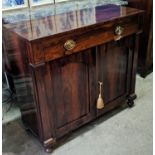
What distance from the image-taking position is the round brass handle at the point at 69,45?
1187 millimetres

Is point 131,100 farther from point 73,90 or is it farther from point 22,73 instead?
point 22,73

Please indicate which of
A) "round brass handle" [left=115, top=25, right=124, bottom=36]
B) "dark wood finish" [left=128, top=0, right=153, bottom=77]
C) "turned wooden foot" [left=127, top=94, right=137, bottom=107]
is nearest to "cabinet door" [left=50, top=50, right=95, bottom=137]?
"round brass handle" [left=115, top=25, right=124, bottom=36]

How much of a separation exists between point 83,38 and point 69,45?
10 cm

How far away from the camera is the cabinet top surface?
1.15m

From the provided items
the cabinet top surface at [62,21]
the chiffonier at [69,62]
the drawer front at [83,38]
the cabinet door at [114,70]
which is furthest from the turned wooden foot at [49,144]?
the cabinet top surface at [62,21]

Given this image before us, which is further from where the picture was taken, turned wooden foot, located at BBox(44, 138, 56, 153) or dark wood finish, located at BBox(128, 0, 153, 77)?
A: dark wood finish, located at BBox(128, 0, 153, 77)

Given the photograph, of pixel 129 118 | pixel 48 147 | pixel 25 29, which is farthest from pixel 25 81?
pixel 129 118

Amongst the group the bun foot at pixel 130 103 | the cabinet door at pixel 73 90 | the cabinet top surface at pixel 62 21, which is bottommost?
the bun foot at pixel 130 103

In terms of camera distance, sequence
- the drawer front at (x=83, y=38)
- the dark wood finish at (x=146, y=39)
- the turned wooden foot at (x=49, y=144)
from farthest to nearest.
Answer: the dark wood finish at (x=146, y=39)
the turned wooden foot at (x=49, y=144)
the drawer front at (x=83, y=38)

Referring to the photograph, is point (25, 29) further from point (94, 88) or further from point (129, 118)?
point (129, 118)

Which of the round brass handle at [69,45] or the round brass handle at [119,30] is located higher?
the round brass handle at [119,30]

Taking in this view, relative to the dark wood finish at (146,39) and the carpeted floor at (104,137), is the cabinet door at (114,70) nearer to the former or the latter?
the carpeted floor at (104,137)

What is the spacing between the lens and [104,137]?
5.06 feet

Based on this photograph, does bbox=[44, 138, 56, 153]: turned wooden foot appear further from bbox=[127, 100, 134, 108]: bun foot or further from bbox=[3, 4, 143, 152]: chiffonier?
bbox=[127, 100, 134, 108]: bun foot
